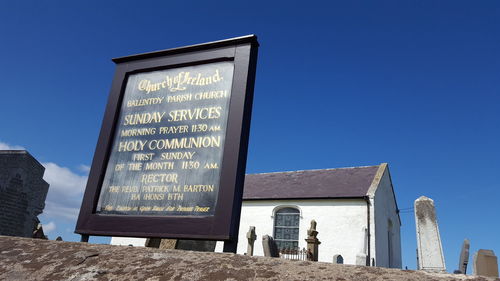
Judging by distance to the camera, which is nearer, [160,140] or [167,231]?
[167,231]

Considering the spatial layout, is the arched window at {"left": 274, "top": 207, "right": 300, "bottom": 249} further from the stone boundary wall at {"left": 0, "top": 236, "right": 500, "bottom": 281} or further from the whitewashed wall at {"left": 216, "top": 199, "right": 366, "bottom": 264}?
the stone boundary wall at {"left": 0, "top": 236, "right": 500, "bottom": 281}

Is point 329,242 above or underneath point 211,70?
underneath

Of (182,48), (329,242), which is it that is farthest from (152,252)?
(329,242)

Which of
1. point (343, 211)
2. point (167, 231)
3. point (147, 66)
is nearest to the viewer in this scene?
point (167, 231)

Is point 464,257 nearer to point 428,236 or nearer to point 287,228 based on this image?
point 428,236

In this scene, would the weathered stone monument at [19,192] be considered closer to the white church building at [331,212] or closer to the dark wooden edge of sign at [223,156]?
the white church building at [331,212]

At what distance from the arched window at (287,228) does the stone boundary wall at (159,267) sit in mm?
18182

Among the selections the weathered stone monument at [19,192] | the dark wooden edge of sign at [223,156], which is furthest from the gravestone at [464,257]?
the weathered stone monument at [19,192]

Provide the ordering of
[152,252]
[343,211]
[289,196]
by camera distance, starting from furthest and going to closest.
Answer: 1. [289,196]
2. [343,211]
3. [152,252]

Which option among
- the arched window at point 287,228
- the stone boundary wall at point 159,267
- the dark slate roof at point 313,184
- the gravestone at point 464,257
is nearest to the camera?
the stone boundary wall at point 159,267

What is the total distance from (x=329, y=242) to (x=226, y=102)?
16.2 m

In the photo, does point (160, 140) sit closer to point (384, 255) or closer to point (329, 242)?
point (329, 242)

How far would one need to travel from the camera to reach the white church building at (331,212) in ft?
58.6

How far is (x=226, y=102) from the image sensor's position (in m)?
4.02
